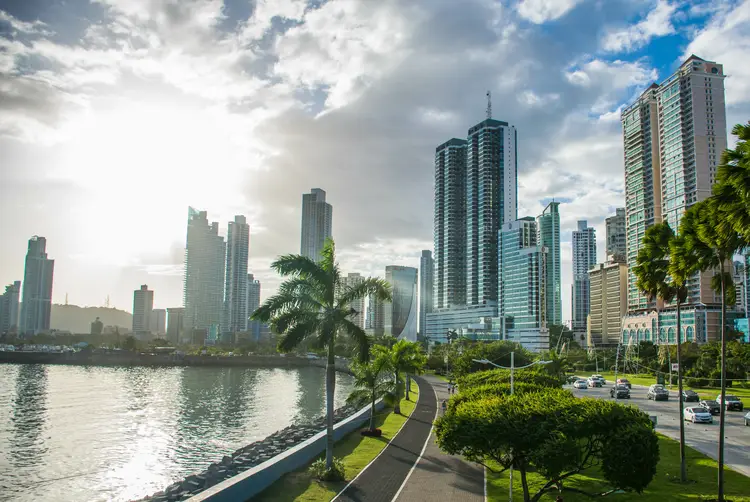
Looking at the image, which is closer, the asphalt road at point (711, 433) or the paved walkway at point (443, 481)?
the paved walkway at point (443, 481)

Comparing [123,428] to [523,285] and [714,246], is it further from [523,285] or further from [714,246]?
[523,285]

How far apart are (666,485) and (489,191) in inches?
5839

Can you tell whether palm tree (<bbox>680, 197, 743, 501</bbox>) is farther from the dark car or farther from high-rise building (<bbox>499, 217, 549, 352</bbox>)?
high-rise building (<bbox>499, 217, 549, 352</bbox>)

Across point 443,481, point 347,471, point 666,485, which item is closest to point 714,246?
Answer: point 666,485

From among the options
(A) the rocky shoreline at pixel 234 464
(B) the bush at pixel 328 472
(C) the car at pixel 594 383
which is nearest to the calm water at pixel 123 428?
(A) the rocky shoreline at pixel 234 464

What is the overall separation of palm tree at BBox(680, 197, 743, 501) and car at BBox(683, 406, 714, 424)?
21.5 metres

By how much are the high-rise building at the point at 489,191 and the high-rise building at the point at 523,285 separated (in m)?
7.97

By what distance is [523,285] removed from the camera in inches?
5876

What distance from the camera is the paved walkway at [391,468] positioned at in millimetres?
20109

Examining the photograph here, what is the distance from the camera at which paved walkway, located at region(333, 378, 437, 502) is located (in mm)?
20109

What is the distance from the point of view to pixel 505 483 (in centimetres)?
2209

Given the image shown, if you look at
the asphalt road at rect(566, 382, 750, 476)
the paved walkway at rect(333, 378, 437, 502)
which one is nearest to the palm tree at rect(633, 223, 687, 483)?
the asphalt road at rect(566, 382, 750, 476)

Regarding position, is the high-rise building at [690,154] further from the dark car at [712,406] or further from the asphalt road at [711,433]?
the dark car at [712,406]

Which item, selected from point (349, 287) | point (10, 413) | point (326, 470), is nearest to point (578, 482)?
point (326, 470)
